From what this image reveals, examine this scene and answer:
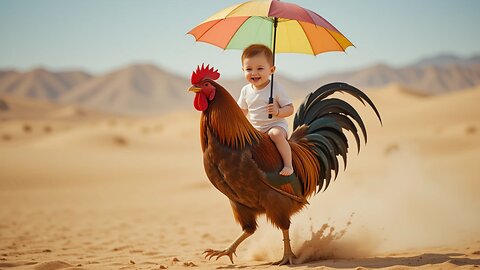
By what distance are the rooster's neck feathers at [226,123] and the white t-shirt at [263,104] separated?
0.39 m

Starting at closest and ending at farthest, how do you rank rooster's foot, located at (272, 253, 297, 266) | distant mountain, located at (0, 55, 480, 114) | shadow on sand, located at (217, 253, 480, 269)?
shadow on sand, located at (217, 253, 480, 269), rooster's foot, located at (272, 253, 297, 266), distant mountain, located at (0, 55, 480, 114)

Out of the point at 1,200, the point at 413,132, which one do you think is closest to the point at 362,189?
the point at 1,200

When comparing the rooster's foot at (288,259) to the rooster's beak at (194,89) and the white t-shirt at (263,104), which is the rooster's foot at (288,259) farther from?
the rooster's beak at (194,89)

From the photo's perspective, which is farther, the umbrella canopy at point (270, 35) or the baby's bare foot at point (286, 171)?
the umbrella canopy at point (270, 35)

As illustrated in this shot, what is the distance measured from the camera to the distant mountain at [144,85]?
527 ft

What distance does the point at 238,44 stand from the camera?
5699 millimetres

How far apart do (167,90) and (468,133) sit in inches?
6372

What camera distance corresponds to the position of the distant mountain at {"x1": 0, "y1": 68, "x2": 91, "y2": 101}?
171500mm

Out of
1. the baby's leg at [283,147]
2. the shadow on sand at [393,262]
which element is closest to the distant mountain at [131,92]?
the shadow on sand at [393,262]

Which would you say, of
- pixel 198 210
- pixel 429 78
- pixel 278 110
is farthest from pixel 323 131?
pixel 429 78

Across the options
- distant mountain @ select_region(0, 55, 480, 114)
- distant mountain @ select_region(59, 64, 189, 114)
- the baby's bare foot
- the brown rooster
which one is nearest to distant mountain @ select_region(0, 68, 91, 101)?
distant mountain @ select_region(0, 55, 480, 114)

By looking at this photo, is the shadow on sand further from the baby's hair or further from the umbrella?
the umbrella

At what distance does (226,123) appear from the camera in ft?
15.7

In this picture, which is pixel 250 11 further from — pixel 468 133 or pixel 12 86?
pixel 12 86
